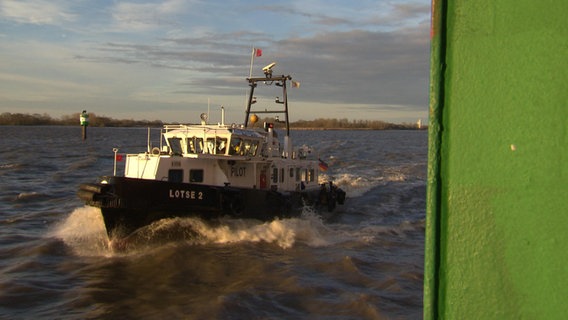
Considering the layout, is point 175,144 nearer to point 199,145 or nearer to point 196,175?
point 199,145

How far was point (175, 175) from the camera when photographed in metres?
15.0

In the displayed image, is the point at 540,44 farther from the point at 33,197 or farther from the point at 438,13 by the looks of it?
the point at 33,197

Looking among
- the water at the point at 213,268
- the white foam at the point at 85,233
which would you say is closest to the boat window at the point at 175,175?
the water at the point at 213,268

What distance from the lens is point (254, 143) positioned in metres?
16.3

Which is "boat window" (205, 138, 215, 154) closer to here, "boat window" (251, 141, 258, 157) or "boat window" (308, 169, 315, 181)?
"boat window" (251, 141, 258, 157)

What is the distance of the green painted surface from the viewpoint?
126 centimetres

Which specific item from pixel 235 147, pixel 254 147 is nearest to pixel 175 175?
pixel 235 147

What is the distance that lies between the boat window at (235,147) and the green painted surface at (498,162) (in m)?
14.3

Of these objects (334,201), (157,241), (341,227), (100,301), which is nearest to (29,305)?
(100,301)

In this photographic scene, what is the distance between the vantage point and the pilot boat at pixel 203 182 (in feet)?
43.7

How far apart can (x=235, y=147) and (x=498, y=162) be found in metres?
14.6

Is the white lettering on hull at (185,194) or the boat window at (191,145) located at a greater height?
the boat window at (191,145)

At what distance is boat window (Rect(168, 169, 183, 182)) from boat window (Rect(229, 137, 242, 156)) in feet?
4.87

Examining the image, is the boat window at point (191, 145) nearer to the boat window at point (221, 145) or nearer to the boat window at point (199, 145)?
the boat window at point (199, 145)
